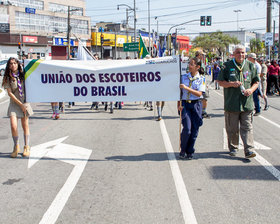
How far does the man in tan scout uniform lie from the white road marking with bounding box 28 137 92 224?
9.49 feet

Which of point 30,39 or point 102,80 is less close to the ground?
point 30,39

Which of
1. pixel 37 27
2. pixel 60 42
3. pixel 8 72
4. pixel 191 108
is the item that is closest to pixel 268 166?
pixel 191 108

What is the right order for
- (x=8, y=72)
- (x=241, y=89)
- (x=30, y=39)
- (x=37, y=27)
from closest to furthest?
1. (x=241, y=89)
2. (x=8, y=72)
3. (x=30, y=39)
4. (x=37, y=27)

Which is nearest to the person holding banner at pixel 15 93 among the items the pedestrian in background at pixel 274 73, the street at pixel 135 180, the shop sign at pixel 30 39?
the street at pixel 135 180

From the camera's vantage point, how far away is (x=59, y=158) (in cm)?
702

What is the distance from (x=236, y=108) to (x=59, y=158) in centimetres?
343

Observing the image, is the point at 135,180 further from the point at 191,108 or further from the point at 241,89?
the point at 241,89

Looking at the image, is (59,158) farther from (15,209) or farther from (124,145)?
(15,209)

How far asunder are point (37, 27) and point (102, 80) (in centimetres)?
6650

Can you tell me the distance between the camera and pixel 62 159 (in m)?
6.95

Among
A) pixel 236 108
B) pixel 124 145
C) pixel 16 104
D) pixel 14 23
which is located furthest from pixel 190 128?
pixel 14 23

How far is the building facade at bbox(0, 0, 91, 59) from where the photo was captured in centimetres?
6216

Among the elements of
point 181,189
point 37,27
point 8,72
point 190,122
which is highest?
point 37,27

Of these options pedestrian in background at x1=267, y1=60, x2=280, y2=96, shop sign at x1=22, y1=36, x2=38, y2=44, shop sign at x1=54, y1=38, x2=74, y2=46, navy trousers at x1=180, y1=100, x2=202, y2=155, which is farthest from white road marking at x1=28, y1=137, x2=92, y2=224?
shop sign at x1=54, y1=38, x2=74, y2=46
